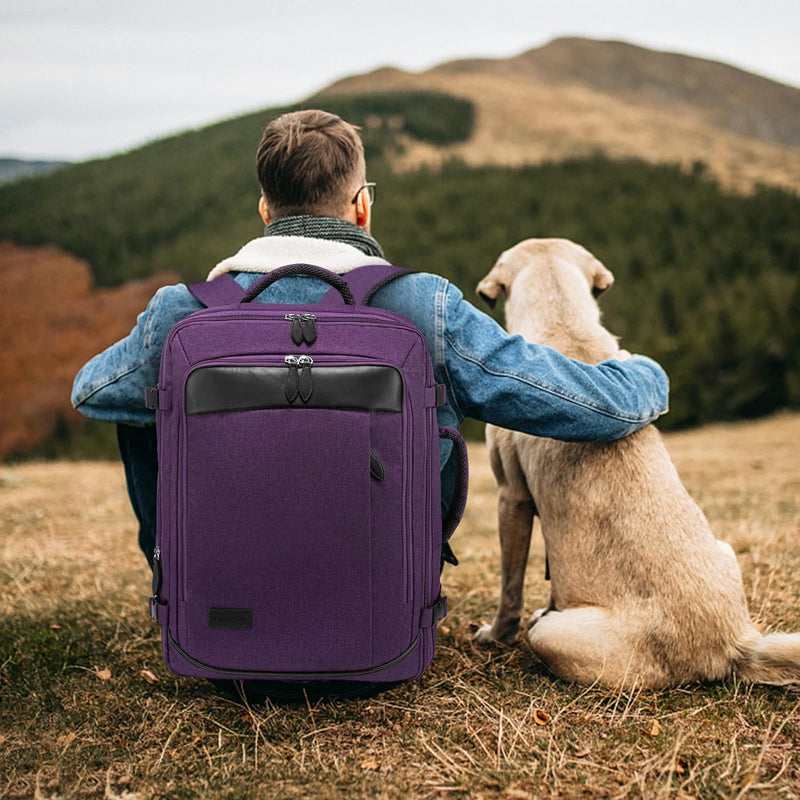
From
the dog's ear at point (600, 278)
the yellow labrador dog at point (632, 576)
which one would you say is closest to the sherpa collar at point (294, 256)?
the yellow labrador dog at point (632, 576)

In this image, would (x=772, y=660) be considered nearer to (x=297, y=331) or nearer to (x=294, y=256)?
(x=297, y=331)

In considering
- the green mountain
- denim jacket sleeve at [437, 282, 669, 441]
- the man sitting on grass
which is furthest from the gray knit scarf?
the green mountain

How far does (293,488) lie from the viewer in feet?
7.99

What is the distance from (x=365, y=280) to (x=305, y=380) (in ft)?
1.66

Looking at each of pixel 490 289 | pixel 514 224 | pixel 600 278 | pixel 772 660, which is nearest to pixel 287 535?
pixel 772 660

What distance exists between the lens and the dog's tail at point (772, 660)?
9.49ft

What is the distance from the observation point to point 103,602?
4.65 metres

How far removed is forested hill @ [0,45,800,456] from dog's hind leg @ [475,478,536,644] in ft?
82.3

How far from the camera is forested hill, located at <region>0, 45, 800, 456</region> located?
2936cm

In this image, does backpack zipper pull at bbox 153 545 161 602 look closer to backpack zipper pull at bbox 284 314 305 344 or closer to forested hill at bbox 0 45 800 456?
backpack zipper pull at bbox 284 314 305 344

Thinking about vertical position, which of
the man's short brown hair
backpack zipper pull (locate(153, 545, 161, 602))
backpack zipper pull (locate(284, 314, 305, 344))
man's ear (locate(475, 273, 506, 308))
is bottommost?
backpack zipper pull (locate(153, 545, 161, 602))

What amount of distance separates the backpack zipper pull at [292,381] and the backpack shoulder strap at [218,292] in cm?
42

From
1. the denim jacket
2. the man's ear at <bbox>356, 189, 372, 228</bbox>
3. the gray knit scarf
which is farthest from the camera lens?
the man's ear at <bbox>356, 189, 372, 228</bbox>

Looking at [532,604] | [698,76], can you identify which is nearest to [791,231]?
[532,604]
